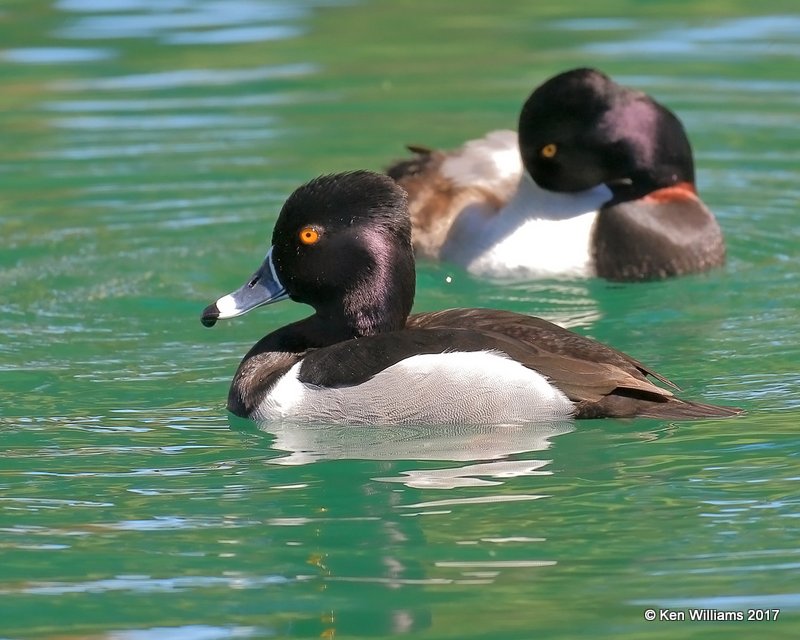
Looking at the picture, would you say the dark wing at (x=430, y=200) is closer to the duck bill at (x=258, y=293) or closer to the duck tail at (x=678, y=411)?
the duck bill at (x=258, y=293)

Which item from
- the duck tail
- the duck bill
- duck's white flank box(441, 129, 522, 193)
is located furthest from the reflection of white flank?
duck's white flank box(441, 129, 522, 193)

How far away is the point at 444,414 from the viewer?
7.50 meters

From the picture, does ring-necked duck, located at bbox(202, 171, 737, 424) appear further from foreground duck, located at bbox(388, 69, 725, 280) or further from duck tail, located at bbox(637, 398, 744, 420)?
foreground duck, located at bbox(388, 69, 725, 280)

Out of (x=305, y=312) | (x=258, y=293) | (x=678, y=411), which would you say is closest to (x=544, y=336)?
(x=678, y=411)

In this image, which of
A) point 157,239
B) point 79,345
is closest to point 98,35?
point 157,239

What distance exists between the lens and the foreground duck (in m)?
10.6

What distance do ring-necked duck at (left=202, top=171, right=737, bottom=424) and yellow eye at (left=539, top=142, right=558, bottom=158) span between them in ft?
9.34

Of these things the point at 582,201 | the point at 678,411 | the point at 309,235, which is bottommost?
the point at 678,411

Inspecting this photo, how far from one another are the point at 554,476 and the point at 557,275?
12.5ft

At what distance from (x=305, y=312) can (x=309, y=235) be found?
2037mm

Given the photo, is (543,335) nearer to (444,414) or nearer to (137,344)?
(444,414)

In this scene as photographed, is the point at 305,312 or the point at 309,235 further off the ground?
the point at 309,235

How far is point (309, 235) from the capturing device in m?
→ 7.95

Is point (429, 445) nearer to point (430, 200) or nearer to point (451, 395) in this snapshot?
point (451, 395)
